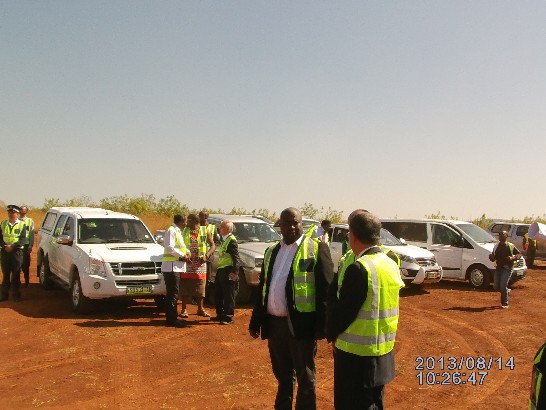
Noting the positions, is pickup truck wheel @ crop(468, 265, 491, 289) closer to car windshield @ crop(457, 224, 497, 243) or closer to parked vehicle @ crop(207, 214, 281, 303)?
car windshield @ crop(457, 224, 497, 243)

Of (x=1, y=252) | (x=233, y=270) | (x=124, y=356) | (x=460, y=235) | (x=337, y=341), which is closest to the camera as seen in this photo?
(x=337, y=341)

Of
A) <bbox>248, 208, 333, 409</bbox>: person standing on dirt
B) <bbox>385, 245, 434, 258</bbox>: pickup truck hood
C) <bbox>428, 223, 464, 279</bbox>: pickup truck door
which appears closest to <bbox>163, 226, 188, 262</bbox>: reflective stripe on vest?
<bbox>248, 208, 333, 409</bbox>: person standing on dirt

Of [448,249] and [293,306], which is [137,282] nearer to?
[293,306]

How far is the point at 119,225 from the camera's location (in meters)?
12.2

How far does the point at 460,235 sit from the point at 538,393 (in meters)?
14.4

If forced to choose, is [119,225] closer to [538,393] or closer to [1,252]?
[1,252]

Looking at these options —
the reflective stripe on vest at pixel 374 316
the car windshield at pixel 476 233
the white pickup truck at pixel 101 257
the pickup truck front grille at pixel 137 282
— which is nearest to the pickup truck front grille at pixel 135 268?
the white pickup truck at pixel 101 257

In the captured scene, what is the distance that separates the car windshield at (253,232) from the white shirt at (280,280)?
327 inches

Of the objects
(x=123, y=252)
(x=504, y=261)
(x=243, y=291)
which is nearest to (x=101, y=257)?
(x=123, y=252)

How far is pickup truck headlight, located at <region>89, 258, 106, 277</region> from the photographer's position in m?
10.5

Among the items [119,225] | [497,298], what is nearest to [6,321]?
[119,225]

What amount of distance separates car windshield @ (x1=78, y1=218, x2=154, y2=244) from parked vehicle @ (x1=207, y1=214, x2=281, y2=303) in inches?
68.1

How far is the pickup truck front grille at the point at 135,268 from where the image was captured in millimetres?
10578

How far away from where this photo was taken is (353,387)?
3820 mm
